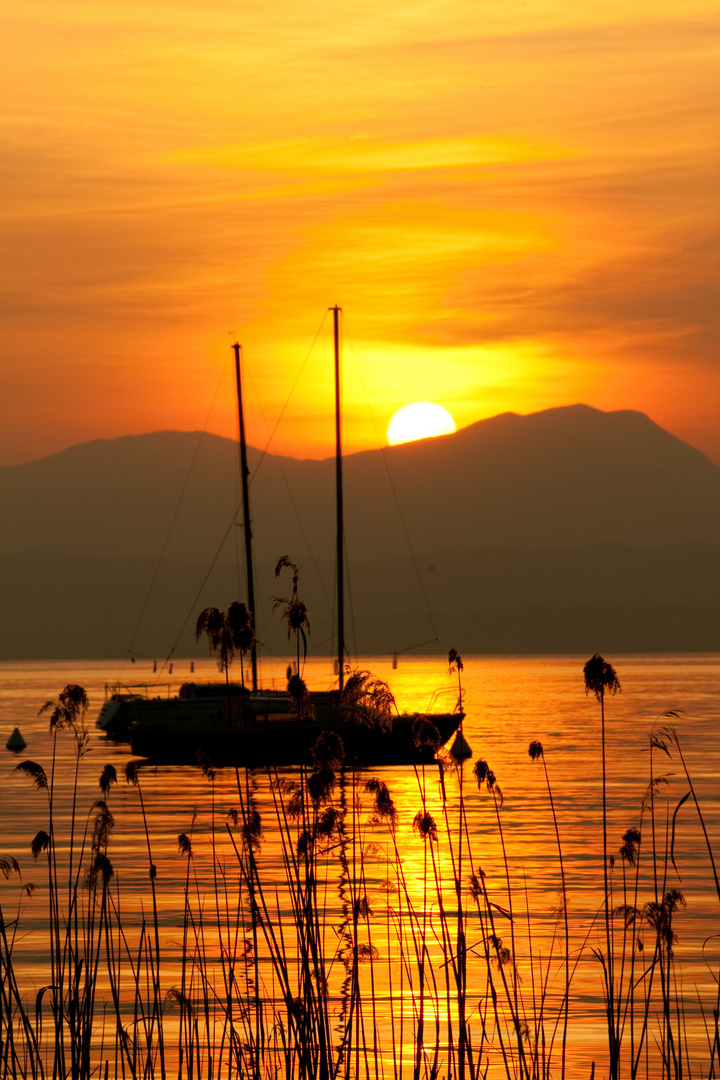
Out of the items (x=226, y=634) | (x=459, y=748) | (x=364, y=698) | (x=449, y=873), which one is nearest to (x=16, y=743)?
(x=449, y=873)

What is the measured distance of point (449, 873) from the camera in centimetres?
2486

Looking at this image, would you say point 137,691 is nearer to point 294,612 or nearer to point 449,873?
point 449,873

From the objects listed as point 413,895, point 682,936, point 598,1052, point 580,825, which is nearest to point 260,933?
point 413,895

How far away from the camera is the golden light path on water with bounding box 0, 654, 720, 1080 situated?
12.7 meters

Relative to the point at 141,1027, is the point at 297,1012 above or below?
above

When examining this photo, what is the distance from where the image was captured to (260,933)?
Answer: 1875 cm

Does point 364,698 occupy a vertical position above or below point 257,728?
above

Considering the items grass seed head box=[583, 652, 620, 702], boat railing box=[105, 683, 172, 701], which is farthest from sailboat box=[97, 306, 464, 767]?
grass seed head box=[583, 652, 620, 702]

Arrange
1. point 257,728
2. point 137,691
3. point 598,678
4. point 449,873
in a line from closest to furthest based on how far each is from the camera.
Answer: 1. point 598,678
2. point 449,873
3. point 257,728
4. point 137,691

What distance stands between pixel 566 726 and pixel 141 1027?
63.1 meters

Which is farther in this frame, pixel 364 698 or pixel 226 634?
pixel 364 698

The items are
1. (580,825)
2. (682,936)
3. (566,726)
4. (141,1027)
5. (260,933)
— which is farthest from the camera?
(566,726)

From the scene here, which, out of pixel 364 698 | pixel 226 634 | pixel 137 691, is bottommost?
pixel 137 691

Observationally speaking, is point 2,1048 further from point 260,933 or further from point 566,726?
point 566,726
